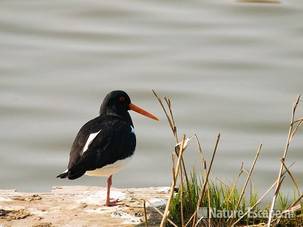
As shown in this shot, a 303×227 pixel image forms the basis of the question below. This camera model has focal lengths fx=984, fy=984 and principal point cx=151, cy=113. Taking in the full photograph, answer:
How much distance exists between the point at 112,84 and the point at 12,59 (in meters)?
1.75

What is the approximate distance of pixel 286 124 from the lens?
41.1ft

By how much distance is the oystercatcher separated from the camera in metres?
7.81

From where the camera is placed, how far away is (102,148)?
7.96 m

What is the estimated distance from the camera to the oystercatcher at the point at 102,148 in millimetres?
7810

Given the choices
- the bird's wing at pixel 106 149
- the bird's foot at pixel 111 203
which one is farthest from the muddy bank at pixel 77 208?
the bird's wing at pixel 106 149

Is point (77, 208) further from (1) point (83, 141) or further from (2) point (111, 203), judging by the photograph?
(1) point (83, 141)

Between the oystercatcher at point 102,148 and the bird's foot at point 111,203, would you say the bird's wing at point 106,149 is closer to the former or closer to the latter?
the oystercatcher at point 102,148

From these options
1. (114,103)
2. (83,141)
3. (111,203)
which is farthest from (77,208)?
(114,103)

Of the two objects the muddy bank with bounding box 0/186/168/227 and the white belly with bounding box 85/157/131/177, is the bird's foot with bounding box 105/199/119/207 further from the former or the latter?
the white belly with bounding box 85/157/131/177

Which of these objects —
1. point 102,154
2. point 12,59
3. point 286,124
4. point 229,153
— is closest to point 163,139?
point 229,153

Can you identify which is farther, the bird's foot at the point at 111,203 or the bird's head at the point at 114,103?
the bird's head at the point at 114,103

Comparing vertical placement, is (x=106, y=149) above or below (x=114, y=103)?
below

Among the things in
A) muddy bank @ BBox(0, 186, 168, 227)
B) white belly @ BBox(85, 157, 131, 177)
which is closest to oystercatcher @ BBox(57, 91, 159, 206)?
white belly @ BBox(85, 157, 131, 177)

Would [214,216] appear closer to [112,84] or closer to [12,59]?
[112,84]
